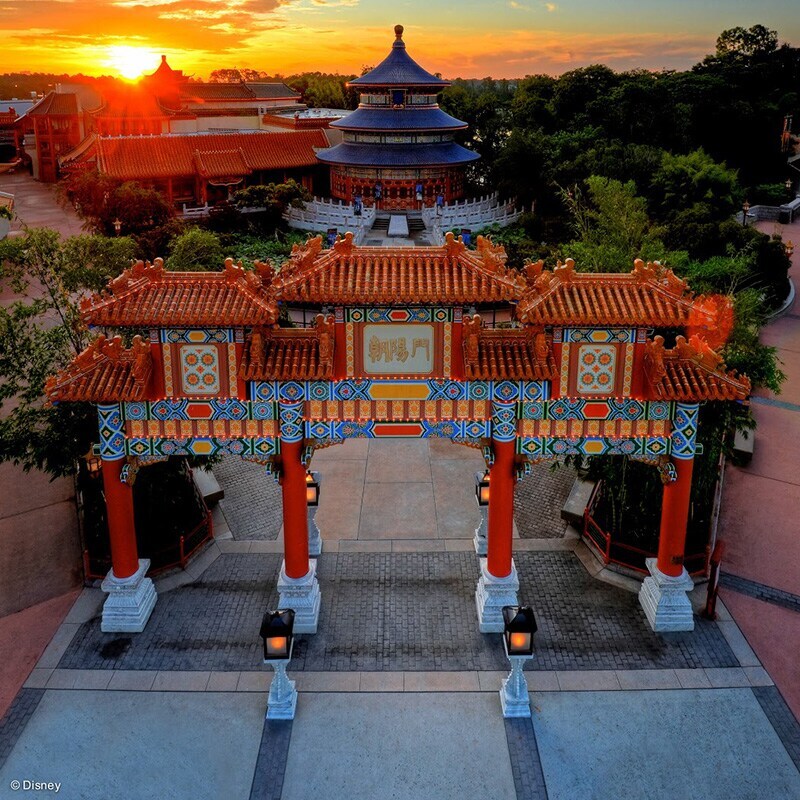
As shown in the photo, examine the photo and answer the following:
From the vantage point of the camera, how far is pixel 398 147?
163 feet

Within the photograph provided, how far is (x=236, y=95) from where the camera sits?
7375cm

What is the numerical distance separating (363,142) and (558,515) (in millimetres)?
38921

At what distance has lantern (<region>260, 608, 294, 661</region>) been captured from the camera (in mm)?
10898

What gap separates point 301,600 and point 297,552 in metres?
0.87

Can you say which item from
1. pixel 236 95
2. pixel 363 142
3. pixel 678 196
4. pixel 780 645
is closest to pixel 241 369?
pixel 780 645

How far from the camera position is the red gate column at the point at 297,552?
13.2 meters

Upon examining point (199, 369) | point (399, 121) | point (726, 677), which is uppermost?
point (399, 121)

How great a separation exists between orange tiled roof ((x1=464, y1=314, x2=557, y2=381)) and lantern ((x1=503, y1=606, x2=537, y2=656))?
142 inches

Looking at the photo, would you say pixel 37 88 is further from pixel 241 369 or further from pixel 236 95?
pixel 241 369

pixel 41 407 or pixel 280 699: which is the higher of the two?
pixel 41 407

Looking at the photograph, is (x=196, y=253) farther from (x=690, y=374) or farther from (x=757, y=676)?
(x=757, y=676)

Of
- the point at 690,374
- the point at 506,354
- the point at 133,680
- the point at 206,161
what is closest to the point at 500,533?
the point at 506,354

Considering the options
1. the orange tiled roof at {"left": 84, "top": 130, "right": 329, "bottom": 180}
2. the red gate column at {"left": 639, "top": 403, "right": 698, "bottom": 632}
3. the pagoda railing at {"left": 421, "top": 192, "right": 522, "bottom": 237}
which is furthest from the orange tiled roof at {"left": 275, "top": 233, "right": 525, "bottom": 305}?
the orange tiled roof at {"left": 84, "top": 130, "right": 329, "bottom": 180}

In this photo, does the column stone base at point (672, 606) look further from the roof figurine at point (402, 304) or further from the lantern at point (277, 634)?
the lantern at point (277, 634)
